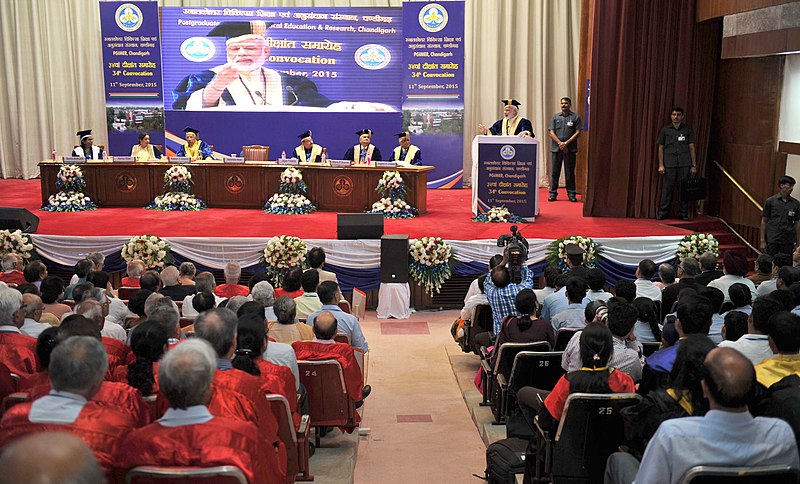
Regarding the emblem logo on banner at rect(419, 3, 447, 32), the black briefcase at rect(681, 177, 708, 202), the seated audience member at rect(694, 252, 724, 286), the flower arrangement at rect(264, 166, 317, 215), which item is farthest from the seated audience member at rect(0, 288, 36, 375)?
the emblem logo on banner at rect(419, 3, 447, 32)

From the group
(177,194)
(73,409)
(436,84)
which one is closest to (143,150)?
(177,194)

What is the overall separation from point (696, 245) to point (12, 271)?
24.2 ft

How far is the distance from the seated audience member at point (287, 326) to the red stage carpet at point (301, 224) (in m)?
4.85

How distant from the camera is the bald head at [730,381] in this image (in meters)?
3.01

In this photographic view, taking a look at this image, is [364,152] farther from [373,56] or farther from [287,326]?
[287,326]

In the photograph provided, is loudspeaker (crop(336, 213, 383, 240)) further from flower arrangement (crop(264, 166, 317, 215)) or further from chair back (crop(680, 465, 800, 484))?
chair back (crop(680, 465, 800, 484))

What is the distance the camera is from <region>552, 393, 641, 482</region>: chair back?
416cm

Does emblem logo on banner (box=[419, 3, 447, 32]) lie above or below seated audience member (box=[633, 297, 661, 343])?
above

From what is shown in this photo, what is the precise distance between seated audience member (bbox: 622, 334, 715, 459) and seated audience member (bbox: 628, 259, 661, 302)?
129 inches

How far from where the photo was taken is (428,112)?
1603cm

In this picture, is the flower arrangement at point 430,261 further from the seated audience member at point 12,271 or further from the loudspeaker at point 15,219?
the loudspeaker at point 15,219

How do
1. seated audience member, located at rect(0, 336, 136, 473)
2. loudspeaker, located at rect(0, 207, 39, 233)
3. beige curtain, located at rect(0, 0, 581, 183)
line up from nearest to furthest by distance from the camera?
1. seated audience member, located at rect(0, 336, 136, 473)
2. loudspeaker, located at rect(0, 207, 39, 233)
3. beige curtain, located at rect(0, 0, 581, 183)

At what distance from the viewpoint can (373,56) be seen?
16.3 metres

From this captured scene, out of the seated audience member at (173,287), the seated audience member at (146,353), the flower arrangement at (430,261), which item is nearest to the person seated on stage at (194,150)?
the flower arrangement at (430,261)
